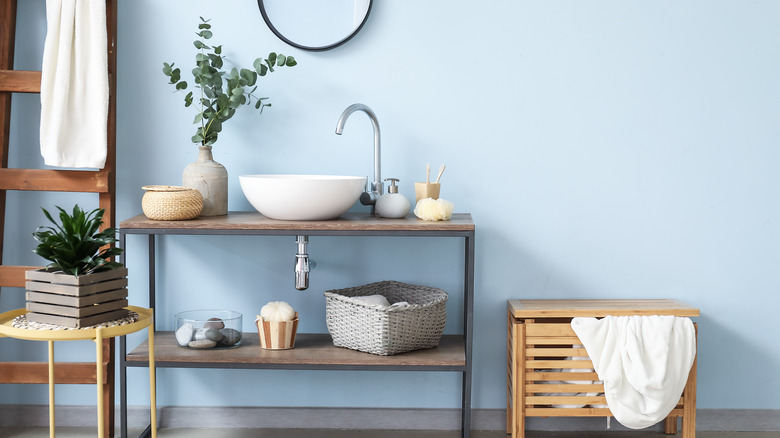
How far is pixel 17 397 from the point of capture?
247 cm

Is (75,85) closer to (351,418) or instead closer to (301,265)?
(301,265)

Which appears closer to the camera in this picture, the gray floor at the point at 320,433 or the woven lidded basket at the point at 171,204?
the woven lidded basket at the point at 171,204

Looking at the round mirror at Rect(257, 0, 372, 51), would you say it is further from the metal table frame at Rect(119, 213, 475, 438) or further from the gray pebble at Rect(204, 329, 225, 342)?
the gray pebble at Rect(204, 329, 225, 342)

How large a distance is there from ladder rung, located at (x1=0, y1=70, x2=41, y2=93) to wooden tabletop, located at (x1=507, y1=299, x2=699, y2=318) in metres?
1.70

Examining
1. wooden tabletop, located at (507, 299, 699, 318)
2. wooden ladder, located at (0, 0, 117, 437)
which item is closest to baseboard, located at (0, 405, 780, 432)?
wooden ladder, located at (0, 0, 117, 437)

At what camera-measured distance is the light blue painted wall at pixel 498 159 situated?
2.37m

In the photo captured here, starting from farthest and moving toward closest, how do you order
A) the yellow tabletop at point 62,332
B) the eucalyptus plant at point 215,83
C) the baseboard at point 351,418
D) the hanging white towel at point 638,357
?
the baseboard at point 351,418 → the eucalyptus plant at point 215,83 → the hanging white towel at point 638,357 → the yellow tabletop at point 62,332

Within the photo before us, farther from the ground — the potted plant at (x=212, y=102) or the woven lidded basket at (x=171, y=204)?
the potted plant at (x=212, y=102)

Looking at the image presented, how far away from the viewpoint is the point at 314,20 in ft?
7.77

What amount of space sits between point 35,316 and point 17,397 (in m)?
0.88

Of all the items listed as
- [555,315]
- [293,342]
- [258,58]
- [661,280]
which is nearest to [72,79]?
[258,58]

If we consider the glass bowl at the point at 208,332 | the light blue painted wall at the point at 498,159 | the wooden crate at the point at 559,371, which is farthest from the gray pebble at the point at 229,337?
the wooden crate at the point at 559,371

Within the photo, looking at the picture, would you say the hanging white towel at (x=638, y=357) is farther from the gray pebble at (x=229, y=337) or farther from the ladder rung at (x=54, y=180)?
the ladder rung at (x=54, y=180)

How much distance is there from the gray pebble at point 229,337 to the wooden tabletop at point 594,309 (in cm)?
89
